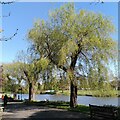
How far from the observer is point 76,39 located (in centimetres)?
2325

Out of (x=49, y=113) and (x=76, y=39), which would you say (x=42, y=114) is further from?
(x=76, y=39)

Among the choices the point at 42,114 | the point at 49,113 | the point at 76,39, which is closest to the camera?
the point at 42,114

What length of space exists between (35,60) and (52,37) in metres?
3.67

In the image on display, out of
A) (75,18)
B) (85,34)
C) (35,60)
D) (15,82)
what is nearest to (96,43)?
(85,34)

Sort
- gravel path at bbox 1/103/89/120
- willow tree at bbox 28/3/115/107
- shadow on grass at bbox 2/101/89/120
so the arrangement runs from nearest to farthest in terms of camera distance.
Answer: shadow on grass at bbox 2/101/89/120, gravel path at bbox 1/103/89/120, willow tree at bbox 28/3/115/107

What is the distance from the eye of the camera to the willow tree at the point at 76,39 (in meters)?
22.9

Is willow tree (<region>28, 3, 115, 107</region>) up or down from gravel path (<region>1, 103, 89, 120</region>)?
up

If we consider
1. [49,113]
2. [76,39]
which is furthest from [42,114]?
[76,39]

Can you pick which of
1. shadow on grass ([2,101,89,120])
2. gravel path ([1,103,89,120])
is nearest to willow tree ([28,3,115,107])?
shadow on grass ([2,101,89,120])

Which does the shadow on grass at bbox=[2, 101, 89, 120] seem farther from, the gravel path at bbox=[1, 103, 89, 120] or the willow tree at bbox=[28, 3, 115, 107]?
the willow tree at bbox=[28, 3, 115, 107]

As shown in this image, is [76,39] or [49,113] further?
[76,39]

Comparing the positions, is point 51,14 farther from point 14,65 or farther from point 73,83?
point 14,65

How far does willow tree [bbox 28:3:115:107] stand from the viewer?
75.2 feet

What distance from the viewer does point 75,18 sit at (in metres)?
23.7
